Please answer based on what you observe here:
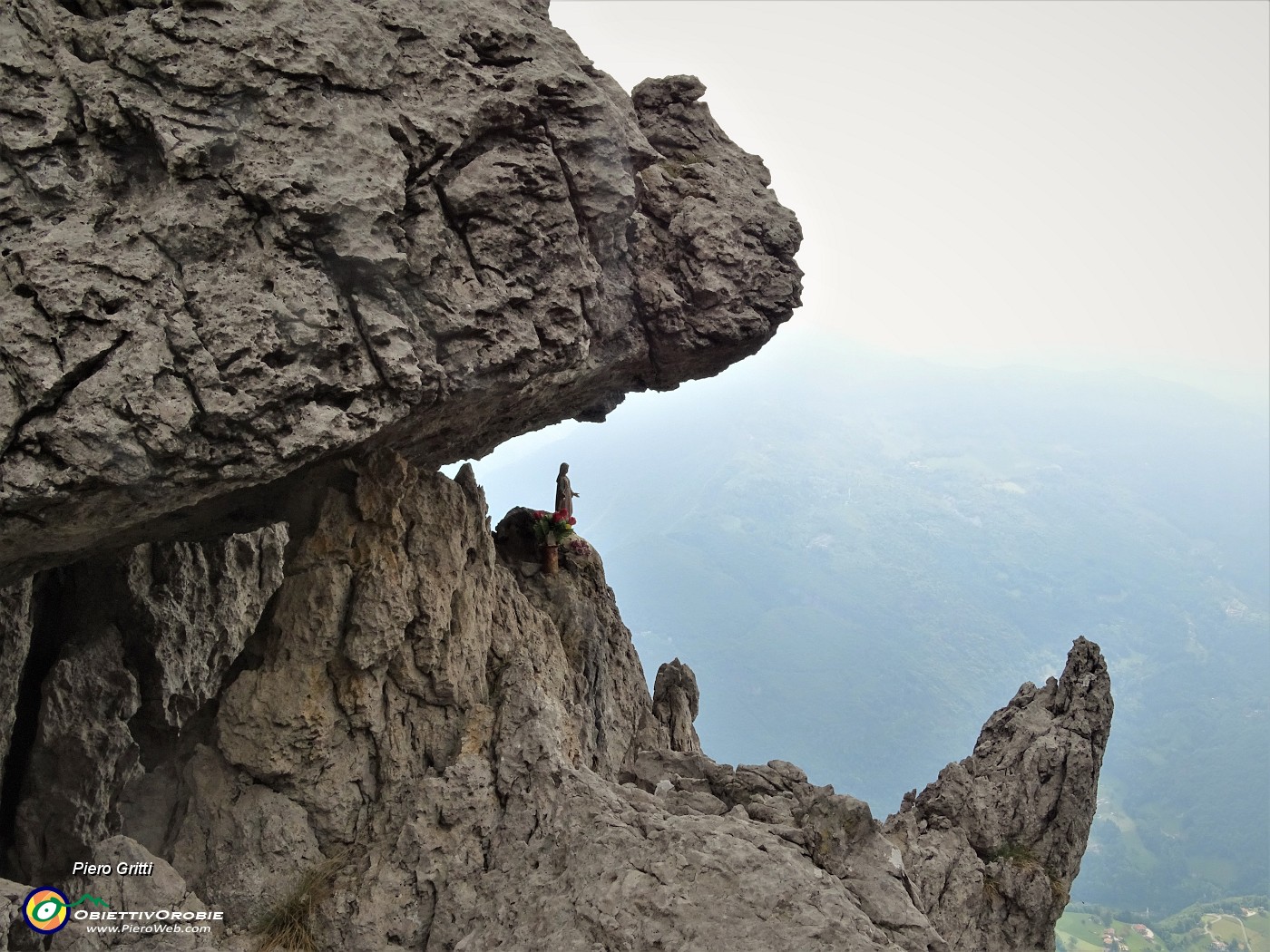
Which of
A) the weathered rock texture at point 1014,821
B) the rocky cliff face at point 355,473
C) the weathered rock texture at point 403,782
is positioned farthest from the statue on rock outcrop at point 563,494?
the weathered rock texture at point 1014,821

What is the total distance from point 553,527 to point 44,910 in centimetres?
1067

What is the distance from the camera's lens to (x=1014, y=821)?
17969 mm

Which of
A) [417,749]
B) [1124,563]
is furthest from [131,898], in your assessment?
[1124,563]

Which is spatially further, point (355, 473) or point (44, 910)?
point (355, 473)

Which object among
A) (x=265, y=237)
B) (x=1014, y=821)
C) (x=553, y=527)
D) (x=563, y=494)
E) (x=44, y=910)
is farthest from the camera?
(x=563, y=494)

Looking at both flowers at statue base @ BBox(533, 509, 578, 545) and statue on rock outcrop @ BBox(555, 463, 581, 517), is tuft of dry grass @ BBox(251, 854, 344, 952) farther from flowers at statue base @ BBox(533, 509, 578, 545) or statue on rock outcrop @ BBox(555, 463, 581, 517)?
statue on rock outcrop @ BBox(555, 463, 581, 517)

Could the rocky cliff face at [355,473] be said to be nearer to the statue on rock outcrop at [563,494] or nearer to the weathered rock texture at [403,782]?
the weathered rock texture at [403,782]

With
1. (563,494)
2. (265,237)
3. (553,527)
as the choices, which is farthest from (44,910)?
(563,494)

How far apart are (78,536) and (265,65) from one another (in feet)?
17.2

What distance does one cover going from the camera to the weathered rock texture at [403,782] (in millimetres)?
10578

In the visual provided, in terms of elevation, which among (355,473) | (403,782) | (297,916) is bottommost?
(297,916)

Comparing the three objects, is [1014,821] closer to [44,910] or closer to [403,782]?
[403,782]

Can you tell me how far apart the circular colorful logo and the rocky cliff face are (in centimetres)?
18

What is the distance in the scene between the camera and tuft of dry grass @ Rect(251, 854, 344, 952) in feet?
36.3
